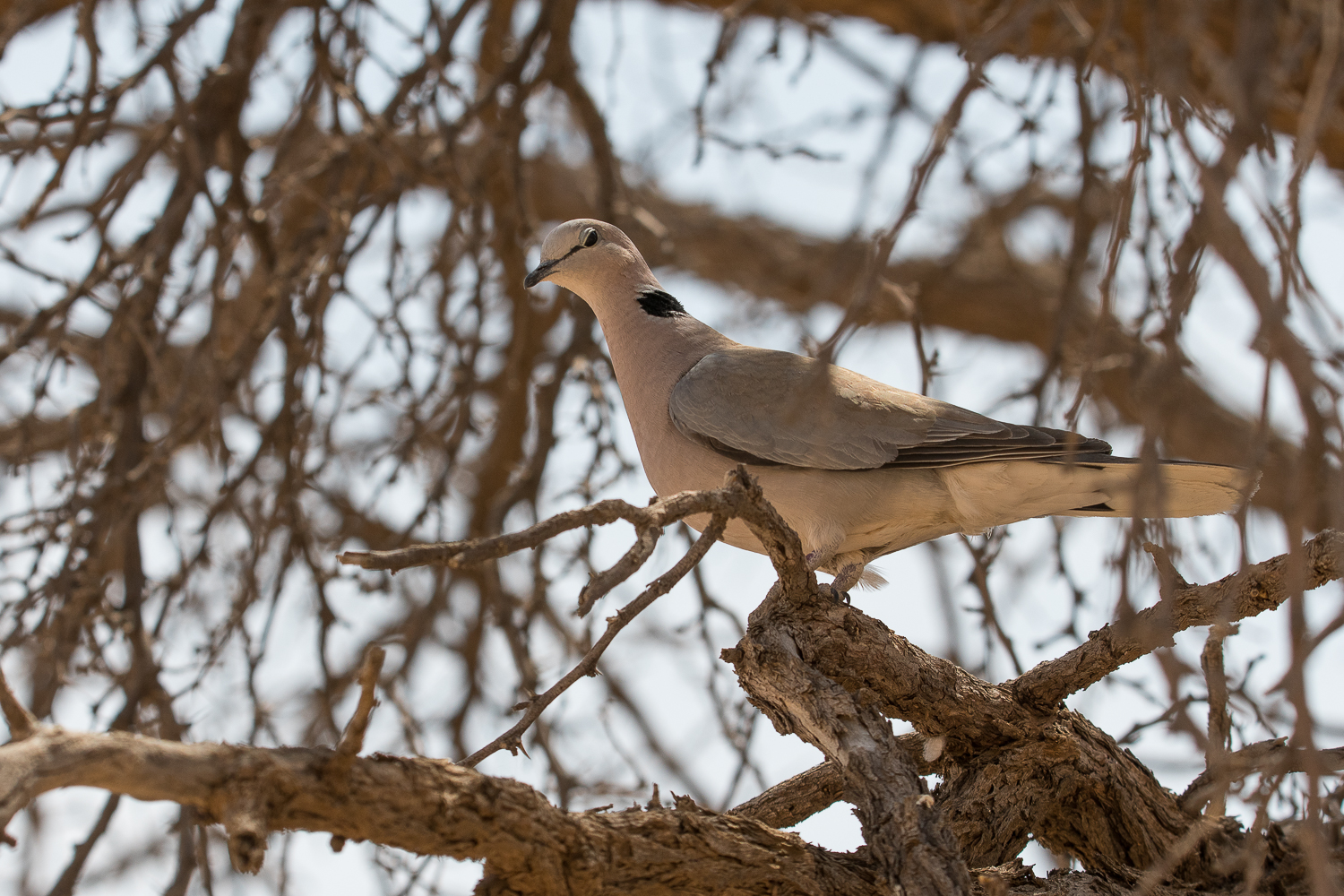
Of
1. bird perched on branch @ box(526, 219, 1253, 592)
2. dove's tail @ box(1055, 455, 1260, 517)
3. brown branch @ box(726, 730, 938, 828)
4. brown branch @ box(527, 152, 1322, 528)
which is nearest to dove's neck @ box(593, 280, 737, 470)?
bird perched on branch @ box(526, 219, 1253, 592)

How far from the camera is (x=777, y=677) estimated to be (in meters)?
2.62

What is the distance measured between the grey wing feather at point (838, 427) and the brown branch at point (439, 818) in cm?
133

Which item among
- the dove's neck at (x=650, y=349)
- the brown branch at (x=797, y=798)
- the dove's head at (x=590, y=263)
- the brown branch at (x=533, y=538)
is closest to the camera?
the brown branch at (x=533, y=538)

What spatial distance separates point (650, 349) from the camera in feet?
12.6

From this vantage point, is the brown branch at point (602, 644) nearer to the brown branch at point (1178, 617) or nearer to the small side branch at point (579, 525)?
the small side branch at point (579, 525)

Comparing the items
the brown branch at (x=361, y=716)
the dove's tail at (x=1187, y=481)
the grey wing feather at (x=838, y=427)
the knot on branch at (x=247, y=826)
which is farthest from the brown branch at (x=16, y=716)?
the dove's tail at (x=1187, y=481)

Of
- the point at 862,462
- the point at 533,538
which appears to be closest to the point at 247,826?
the point at 533,538

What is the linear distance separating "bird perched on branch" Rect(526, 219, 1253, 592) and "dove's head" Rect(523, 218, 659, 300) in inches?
21.2

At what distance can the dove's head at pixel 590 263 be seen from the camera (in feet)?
13.4

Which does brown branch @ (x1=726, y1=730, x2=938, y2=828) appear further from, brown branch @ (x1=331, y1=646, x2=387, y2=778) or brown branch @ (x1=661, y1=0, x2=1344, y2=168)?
brown branch @ (x1=661, y1=0, x2=1344, y2=168)

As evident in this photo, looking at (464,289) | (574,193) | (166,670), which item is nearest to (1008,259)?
(574,193)

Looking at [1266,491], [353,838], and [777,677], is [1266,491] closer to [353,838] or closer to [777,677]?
[777,677]

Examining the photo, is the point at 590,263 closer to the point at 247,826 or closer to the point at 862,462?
the point at 862,462

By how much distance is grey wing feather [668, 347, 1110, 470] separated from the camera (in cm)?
335
